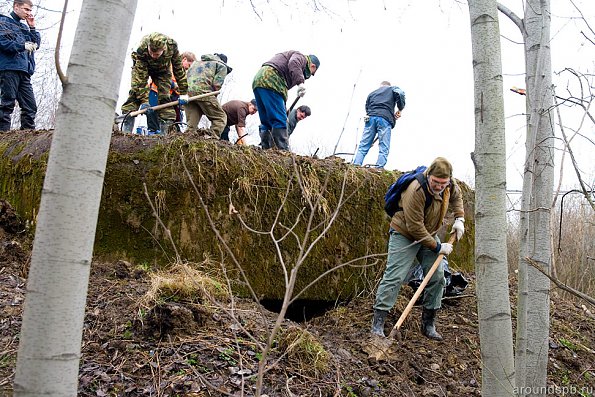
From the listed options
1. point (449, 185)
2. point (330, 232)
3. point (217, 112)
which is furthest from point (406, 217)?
point (217, 112)

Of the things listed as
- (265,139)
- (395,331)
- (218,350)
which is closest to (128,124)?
(265,139)

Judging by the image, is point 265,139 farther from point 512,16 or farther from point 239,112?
point 512,16

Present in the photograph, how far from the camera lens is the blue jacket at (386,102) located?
716 centimetres

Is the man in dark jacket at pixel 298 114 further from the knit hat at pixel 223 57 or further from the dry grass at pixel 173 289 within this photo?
the dry grass at pixel 173 289

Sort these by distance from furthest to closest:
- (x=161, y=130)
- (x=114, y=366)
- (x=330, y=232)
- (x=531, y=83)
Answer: (x=161, y=130) < (x=330, y=232) < (x=114, y=366) < (x=531, y=83)

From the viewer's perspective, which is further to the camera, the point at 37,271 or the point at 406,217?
the point at 406,217

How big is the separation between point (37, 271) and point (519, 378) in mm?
2160

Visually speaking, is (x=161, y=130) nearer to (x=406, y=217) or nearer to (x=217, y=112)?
(x=217, y=112)

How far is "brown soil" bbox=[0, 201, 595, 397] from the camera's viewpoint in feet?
10.7

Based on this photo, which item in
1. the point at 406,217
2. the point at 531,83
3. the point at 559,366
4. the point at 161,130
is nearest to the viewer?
the point at 531,83

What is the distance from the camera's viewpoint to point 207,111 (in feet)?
22.1

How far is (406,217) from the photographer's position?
4.40 metres

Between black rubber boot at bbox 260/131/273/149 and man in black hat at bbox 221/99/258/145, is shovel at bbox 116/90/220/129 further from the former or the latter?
man in black hat at bbox 221/99/258/145

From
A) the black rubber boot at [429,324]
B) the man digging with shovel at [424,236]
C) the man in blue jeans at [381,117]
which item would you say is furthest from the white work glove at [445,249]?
the man in blue jeans at [381,117]
